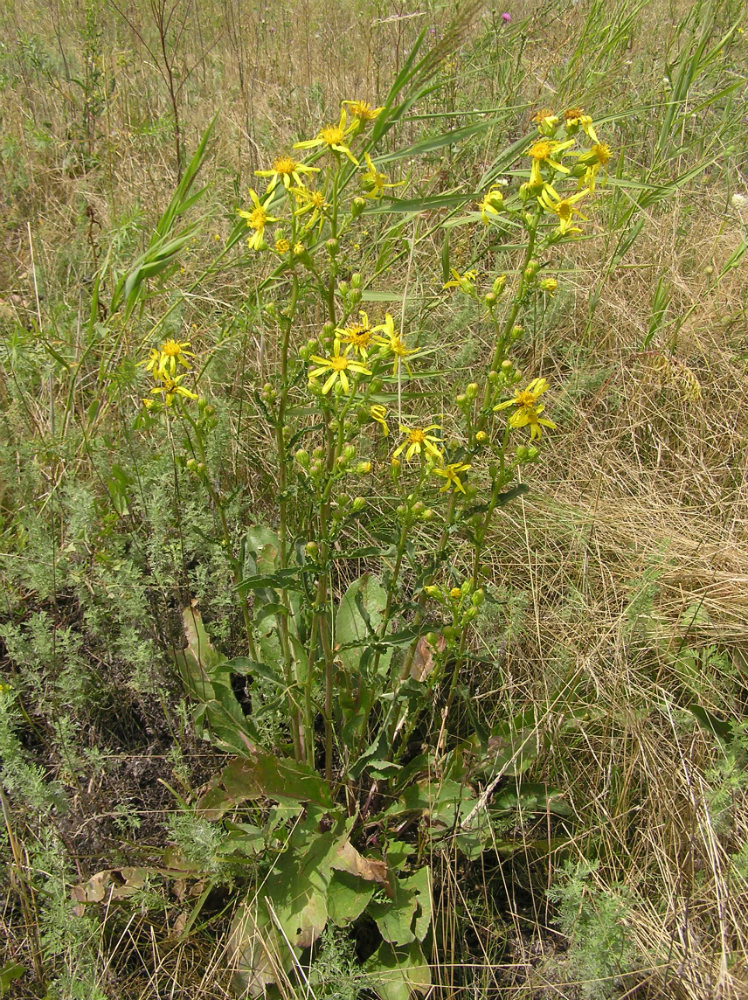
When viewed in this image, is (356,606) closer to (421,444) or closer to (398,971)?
(421,444)

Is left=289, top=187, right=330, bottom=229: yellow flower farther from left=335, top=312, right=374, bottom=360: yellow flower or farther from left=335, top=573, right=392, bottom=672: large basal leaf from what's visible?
left=335, top=573, right=392, bottom=672: large basal leaf

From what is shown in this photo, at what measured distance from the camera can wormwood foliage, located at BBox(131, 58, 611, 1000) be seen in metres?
1.38

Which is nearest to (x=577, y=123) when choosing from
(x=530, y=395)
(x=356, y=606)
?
(x=530, y=395)

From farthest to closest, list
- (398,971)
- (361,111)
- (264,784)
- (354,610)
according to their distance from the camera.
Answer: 1. (354,610)
2. (264,784)
3. (398,971)
4. (361,111)

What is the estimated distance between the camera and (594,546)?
2.23 meters

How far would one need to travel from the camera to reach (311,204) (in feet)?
4.36

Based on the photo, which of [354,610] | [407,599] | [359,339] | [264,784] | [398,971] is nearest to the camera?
[359,339]

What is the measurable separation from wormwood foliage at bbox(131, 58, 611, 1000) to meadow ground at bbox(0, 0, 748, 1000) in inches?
0.7

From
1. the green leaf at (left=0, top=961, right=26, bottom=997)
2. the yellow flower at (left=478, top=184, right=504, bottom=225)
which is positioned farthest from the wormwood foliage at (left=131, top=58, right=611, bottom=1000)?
the green leaf at (left=0, top=961, right=26, bottom=997)

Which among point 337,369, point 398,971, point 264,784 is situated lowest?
point 398,971

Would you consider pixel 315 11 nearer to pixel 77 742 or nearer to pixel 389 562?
pixel 389 562

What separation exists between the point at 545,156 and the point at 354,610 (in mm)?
1265

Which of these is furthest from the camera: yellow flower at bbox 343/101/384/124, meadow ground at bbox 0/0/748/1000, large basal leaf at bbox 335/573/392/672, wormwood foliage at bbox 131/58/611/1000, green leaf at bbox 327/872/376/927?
large basal leaf at bbox 335/573/392/672

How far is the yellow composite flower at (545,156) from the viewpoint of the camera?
1.30 m
